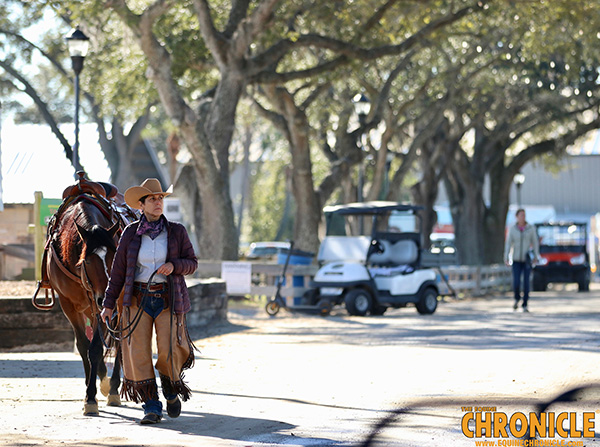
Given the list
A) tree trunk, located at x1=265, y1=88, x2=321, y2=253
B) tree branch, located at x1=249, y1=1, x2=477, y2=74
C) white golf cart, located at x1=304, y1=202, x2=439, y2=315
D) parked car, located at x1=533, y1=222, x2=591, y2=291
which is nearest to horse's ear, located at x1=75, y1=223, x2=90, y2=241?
white golf cart, located at x1=304, y1=202, x2=439, y2=315

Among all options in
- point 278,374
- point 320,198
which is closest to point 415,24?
point 320,198

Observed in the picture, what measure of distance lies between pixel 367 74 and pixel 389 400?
23.8 metres

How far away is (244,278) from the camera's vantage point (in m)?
21.3

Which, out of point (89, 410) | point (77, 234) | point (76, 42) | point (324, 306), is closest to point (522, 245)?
point (324, 306)

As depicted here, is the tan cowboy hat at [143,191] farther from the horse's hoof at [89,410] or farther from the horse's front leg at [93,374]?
the horse's hoof at [89,410]

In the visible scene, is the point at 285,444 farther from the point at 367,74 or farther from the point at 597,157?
the point at 597,157

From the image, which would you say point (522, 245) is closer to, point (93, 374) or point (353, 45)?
point (353, 45)

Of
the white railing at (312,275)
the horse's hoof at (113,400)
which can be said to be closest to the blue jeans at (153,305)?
the horse's hoof at (113,400)

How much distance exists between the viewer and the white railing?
21288mm

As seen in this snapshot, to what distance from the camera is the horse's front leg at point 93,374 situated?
8664 mm

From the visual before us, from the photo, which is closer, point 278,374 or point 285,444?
point 285,444

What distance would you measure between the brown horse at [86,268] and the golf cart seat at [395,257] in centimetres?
1125

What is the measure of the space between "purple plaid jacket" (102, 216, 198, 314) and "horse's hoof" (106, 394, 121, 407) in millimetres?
1227

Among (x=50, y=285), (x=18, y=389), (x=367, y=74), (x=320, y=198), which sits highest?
(x=367, y=74)
